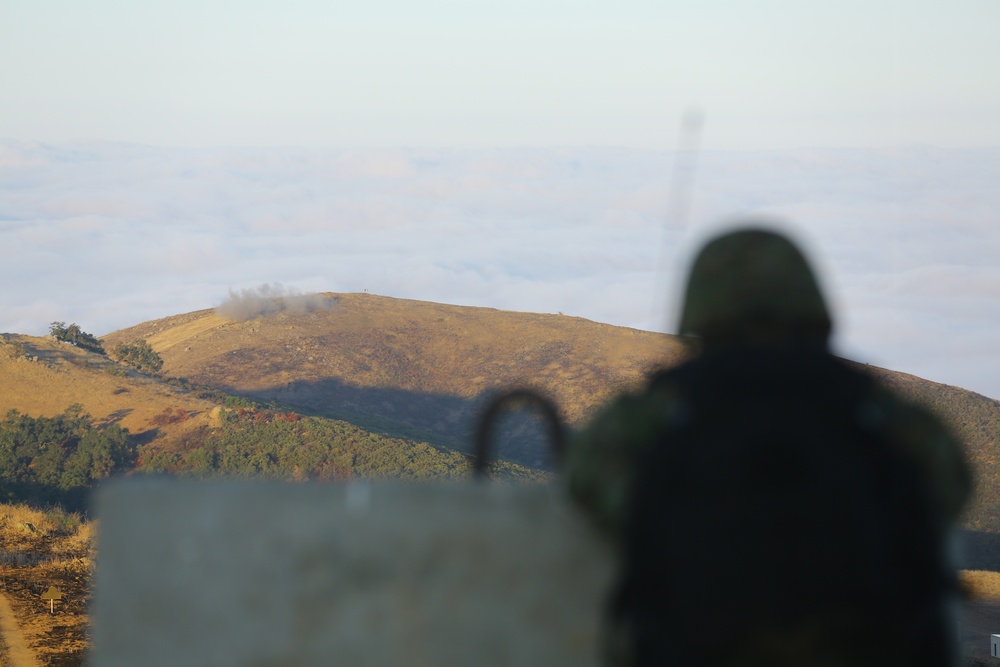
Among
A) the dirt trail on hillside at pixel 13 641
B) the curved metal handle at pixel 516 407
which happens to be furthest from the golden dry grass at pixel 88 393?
the curved metal handle at pixel 516 407

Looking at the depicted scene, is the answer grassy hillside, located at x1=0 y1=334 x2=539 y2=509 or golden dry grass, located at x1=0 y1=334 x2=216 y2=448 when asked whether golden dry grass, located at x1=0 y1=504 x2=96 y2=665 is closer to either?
grassy hillside, located at x1=0 y1=334 x2=539 y2=509

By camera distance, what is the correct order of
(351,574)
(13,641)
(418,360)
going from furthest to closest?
1. (418,360)
2. (13,641)
3. (351,574)

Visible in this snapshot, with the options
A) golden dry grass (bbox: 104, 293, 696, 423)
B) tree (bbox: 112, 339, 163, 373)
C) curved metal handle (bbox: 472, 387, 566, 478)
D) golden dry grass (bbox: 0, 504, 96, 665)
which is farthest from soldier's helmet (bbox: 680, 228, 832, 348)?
golden dry grass (bbox: 104, 293, 696, 423)

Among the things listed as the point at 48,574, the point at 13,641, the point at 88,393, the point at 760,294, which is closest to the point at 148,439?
the point at 88,393

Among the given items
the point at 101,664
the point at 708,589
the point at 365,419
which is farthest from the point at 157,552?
the point at 365,419

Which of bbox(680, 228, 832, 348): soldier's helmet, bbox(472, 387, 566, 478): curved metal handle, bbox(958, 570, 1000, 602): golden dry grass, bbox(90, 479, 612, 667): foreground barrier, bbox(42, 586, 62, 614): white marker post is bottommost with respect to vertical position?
bbox(958, 570, 1000, 602): golden dry grass

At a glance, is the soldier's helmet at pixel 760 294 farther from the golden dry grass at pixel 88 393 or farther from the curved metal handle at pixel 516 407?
the golden dry grass at pixel 88 393

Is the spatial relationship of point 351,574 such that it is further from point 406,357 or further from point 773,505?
point 406,357
